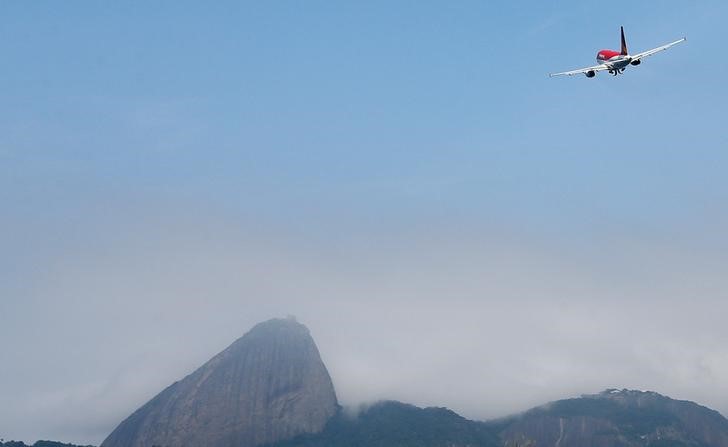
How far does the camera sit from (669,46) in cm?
13975

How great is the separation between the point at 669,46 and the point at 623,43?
29.6ft

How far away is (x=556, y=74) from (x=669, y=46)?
57.6ft

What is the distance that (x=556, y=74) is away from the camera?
464 ft

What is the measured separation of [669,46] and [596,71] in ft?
39.6

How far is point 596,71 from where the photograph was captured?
14688cm

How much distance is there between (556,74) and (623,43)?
14531 millimetres

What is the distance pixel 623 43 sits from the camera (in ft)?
482

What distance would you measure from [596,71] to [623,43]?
6.32 meters
